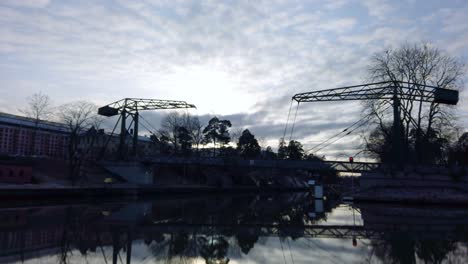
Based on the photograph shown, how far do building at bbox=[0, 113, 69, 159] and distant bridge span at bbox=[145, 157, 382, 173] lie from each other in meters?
50.2

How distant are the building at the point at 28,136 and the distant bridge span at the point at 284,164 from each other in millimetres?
50169

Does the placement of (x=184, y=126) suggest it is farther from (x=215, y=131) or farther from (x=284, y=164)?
(x=284, y=164)

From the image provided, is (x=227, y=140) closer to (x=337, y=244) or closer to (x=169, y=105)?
(x=169, y=105)

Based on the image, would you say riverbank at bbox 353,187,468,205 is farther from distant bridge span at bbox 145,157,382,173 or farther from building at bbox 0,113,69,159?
building at bbox 0,113,69,159

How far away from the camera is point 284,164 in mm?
47469

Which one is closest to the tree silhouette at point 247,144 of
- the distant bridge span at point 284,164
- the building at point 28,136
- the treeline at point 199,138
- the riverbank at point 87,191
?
the treeline at point 199,138

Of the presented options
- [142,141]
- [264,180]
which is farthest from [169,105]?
[142,141]

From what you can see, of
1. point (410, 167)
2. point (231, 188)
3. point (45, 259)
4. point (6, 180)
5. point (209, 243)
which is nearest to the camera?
point (45, 259)

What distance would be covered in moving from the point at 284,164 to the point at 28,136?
86.6 m

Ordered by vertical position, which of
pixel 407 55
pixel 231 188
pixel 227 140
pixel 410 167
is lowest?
pixel 231 188

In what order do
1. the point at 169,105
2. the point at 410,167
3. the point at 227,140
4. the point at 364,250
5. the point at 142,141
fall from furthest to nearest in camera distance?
the point at 142,141, the point at 227,140, the point at 169,105, the point at 410,167, the point at 364,250

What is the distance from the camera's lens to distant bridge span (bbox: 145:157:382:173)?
4175 cm

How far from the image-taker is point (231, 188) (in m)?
67.5

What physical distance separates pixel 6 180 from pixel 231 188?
117 feet
